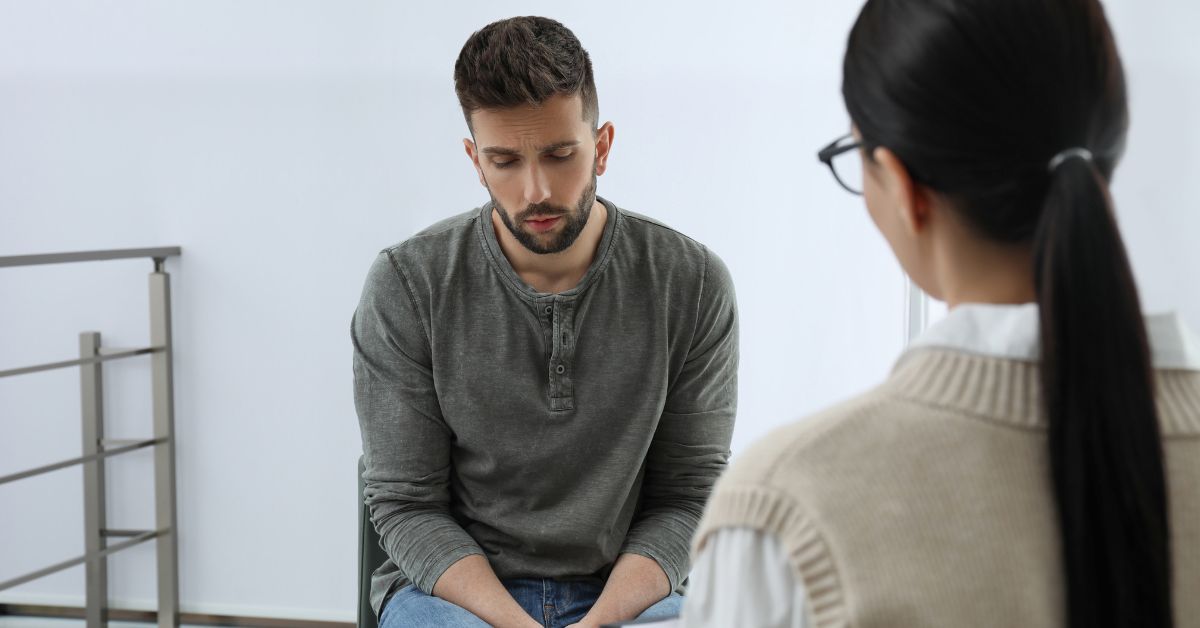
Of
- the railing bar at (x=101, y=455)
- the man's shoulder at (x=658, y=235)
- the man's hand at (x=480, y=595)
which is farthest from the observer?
the railing bar at (x=101, y=455)

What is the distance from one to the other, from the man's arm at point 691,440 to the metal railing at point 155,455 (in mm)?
1818

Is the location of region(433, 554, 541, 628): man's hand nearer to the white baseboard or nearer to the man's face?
the man's face

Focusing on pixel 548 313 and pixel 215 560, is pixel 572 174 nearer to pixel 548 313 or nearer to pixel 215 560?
pixel 548 313

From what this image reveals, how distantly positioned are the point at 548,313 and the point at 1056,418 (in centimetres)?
103

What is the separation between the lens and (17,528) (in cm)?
312

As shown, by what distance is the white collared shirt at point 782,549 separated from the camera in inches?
25.9

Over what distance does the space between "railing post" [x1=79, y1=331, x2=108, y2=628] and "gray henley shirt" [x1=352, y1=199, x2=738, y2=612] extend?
174 centimetres

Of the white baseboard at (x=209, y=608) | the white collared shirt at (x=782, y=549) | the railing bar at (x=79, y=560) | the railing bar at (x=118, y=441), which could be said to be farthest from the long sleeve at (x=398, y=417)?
the railing bar at (x=118, y=441)

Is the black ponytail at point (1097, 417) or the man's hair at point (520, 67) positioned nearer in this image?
the black ponytail at point (1097, 417)

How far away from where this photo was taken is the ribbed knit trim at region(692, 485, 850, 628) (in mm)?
630

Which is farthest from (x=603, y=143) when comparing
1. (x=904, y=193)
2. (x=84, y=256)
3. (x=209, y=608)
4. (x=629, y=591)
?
(x=209, y=608)

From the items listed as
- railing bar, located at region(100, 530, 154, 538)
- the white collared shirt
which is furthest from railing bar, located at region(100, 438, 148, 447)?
→ the white collared shirt

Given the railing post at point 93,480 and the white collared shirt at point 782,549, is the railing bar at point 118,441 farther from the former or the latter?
the white collared shirt at point 782,549

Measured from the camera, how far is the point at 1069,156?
65 centimetres
